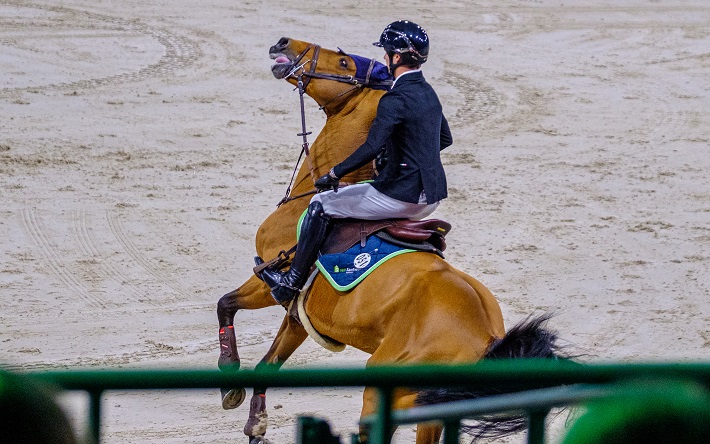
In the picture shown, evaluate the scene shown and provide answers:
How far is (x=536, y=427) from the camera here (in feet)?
8.39

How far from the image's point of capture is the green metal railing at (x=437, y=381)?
2.38 m

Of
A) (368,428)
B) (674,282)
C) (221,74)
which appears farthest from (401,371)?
(221,74)

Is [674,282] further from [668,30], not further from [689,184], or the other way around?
[668,30]

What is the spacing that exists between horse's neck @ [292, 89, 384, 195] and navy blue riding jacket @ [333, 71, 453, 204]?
45cm

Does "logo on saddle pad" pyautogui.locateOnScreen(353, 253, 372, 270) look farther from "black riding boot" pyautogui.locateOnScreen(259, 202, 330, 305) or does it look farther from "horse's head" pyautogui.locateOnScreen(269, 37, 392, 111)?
"horse's head" pyautogui.locateOnScreen(269, 37, 392, 111)

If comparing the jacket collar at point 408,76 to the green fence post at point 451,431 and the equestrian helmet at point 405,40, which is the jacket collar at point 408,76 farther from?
the green fence post at point 451,431

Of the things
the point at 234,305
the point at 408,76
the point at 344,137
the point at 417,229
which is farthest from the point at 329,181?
the point at 234,305

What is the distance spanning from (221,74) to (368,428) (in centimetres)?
1207

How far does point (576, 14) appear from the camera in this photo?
59.1ft

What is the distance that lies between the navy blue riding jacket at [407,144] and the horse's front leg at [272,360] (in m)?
1.27

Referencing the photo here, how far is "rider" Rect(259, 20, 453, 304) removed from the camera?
6305mm

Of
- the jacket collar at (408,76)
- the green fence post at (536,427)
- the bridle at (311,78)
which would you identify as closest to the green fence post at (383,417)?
the green fence post at (536,427)

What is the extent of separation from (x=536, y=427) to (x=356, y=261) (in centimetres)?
369

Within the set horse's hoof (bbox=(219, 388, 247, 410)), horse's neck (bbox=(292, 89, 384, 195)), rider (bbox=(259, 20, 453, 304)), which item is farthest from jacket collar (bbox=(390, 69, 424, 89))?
horse's hoof (bbox=(219, 388, 247, 410))
